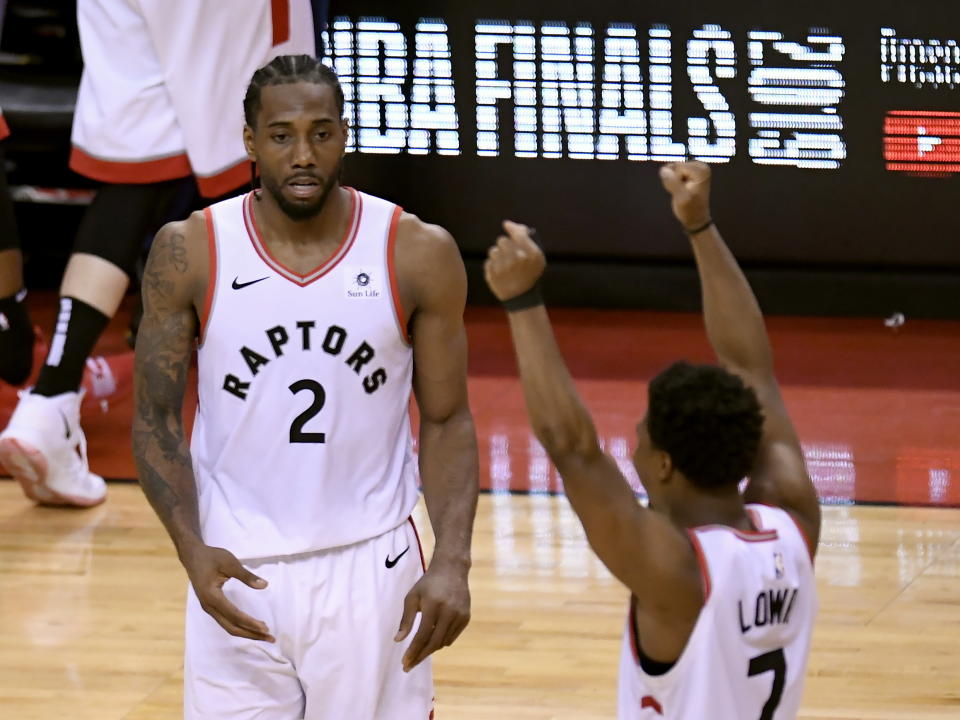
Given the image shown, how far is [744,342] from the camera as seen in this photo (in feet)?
A: 9.80

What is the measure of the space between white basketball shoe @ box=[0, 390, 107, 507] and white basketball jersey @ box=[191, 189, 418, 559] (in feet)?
9.32

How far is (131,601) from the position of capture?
16.5 ft

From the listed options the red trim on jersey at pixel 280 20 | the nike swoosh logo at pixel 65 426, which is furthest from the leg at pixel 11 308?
the red trim on jersey at pixel 280 20

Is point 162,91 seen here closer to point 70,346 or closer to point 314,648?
point 70,346

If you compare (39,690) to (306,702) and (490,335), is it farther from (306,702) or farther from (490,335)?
(490,335)

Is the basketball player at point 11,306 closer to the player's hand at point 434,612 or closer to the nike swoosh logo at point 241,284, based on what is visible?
the nike swoosh logo at point 241,284

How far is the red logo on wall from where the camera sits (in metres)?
7.98

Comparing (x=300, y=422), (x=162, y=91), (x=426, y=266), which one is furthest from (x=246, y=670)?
(x=162, y=91)

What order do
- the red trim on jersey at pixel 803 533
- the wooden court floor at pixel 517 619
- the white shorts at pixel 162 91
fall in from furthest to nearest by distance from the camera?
1. the white shorts at pixel 162 91
2. the wooden court floor at pixel 517 619
3. the red trim on jersey at pixel 803 533

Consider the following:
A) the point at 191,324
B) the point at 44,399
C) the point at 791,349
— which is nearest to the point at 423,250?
the point at 191,324

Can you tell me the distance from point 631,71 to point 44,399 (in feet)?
11.7

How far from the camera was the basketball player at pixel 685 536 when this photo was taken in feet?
8.13

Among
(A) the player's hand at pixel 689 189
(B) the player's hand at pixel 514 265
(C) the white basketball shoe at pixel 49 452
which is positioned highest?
(A) the player's hand at pixel 689 189

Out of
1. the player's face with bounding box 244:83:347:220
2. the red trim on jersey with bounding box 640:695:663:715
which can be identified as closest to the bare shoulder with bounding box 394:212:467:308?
the player's face with bounding box 244:83:347:220
